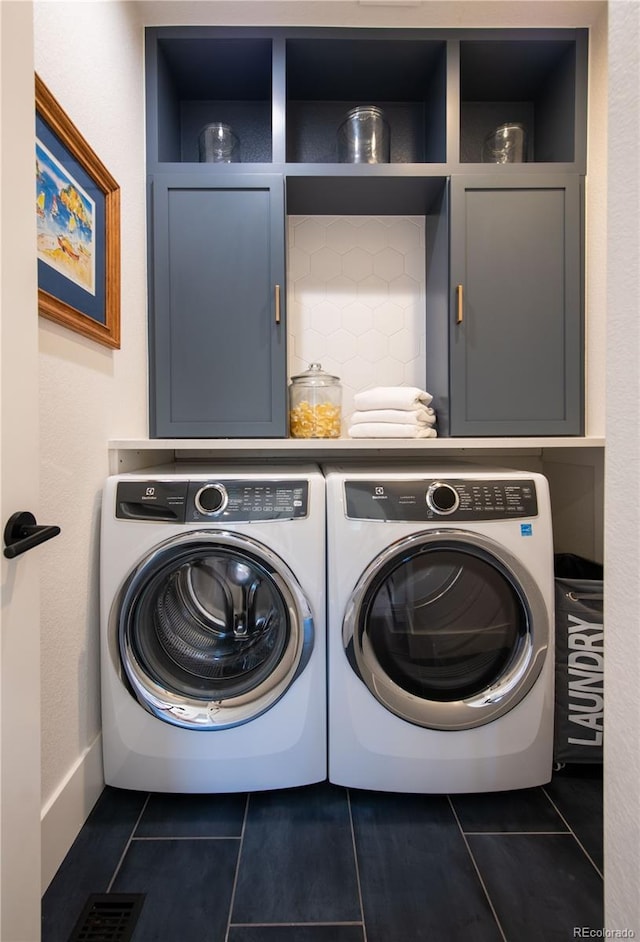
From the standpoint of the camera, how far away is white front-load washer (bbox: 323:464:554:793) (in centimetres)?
128

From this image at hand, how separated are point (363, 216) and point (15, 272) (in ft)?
5.58

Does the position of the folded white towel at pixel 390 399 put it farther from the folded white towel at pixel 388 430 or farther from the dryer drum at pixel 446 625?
the dryer drum at pixel 446 625

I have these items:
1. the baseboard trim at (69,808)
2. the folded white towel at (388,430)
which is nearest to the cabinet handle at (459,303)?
the folded white towel at (388,430)

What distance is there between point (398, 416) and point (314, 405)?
313 millimetres

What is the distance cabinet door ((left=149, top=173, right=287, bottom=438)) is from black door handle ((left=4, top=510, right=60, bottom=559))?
0.98 metres

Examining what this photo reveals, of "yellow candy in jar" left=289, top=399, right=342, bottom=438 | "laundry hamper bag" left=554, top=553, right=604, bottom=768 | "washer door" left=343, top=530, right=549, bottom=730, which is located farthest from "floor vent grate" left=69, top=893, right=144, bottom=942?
"yellow candy in jar" left=289, top=399, right=342, bottom=438

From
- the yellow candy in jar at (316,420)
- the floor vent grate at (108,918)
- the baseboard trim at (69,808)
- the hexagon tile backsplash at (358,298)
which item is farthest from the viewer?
the hexagon tile backsplash at (358,298)

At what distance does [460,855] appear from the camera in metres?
1.15

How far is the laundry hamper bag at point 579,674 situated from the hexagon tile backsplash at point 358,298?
1045 mm

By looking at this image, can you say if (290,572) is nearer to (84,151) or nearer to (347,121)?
(84,151)

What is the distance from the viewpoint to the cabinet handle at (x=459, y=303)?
1641 millimetres

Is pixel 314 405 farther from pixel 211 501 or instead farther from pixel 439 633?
pixel 439 633

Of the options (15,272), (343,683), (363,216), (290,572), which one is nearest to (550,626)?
(343,683)

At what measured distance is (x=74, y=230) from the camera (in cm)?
119
